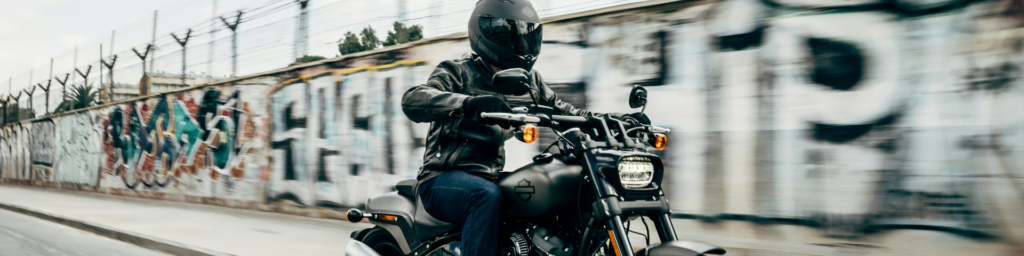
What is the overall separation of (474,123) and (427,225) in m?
0.51

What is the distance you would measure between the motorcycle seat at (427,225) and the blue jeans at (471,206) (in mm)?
34

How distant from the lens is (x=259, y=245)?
6.20m

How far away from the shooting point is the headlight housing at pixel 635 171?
216 centimetres

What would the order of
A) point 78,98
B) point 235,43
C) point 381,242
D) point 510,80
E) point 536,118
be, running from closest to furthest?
1. point 510,80
2. point 536,118
3. point 381,242
4. point 235,43
5. point 78,98

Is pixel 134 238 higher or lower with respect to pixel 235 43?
lower

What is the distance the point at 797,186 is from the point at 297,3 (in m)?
7.39

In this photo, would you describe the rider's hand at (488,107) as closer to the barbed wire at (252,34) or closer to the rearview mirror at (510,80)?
the rearview mirror at (510,80)

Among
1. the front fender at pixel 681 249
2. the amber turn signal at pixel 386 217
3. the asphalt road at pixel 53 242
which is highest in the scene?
the front fender at pixel 681 249

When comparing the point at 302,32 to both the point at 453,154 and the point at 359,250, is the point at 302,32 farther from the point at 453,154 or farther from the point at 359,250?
the point at 453,154

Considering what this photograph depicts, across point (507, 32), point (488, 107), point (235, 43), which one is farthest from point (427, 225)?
point (235, 43)

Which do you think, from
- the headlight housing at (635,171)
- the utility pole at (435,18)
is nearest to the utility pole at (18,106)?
the utility pole at (435,18)

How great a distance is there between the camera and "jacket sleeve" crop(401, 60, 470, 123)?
2.43 meters

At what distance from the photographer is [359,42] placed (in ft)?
27.2

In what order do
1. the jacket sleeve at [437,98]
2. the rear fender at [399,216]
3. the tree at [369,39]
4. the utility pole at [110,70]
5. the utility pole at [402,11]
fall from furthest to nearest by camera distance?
1. the utility pole at [110,70]
2. the tree at [369,39]
3. the utility pole at [402,11]
4. the rear fender at [399,216]
5. the jacket sleeve at [437,98]
